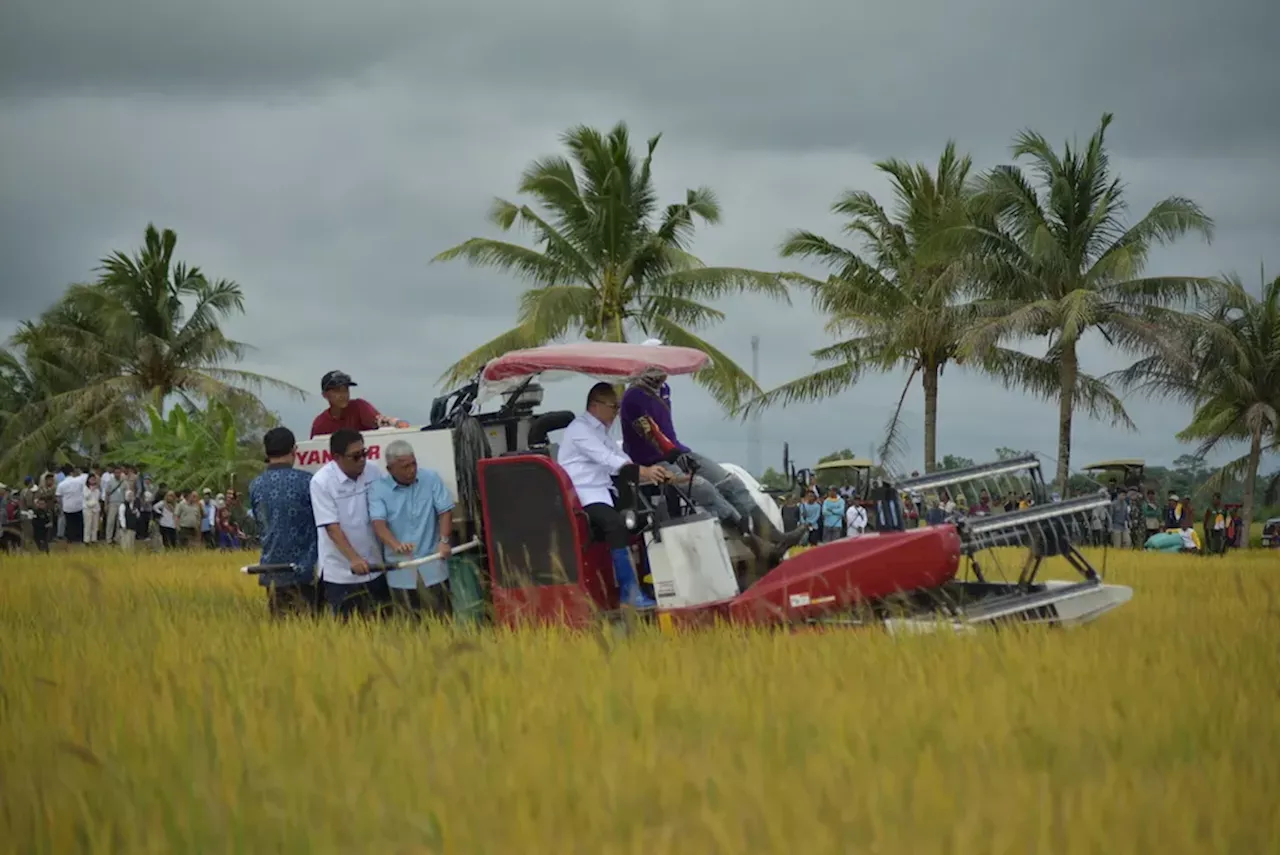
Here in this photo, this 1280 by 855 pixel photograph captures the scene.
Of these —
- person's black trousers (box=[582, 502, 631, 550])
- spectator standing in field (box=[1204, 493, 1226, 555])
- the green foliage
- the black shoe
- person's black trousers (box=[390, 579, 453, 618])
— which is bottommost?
spectator standing in field (box=[1204, 493, 1226, 555])

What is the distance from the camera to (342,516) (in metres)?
10.5

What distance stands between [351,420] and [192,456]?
2345cm

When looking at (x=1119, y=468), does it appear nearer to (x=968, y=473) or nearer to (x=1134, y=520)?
(x=1134, y=520)

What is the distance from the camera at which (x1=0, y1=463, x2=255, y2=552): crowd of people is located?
28016mm

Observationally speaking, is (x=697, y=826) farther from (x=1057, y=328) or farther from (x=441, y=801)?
(x=1057, y=328)

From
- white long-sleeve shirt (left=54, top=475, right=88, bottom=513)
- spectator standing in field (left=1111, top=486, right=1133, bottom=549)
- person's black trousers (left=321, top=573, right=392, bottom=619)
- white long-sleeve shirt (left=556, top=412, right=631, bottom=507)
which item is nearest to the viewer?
white long-sleeve shirt (left=556, top=412, right=631, bottom=507)

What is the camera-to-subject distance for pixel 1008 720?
19.3ft

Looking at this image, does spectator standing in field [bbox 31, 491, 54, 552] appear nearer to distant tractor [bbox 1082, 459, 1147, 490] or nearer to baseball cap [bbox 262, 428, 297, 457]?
baseball cap [bbox 262, 428, 297, 457]

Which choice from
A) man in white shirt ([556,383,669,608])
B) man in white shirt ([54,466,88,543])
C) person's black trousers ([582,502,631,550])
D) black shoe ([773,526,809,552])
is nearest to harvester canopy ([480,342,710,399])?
man in white shirt ([556,383,669,608])

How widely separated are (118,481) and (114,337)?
14.0 metres

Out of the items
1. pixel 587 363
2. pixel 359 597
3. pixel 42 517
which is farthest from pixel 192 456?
pixel 587 363

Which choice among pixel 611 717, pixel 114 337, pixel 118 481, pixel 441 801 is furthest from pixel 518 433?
pixel 114 337

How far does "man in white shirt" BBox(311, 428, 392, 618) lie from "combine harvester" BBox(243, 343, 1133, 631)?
46 cm

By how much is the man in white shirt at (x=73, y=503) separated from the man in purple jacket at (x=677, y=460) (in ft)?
67.9
